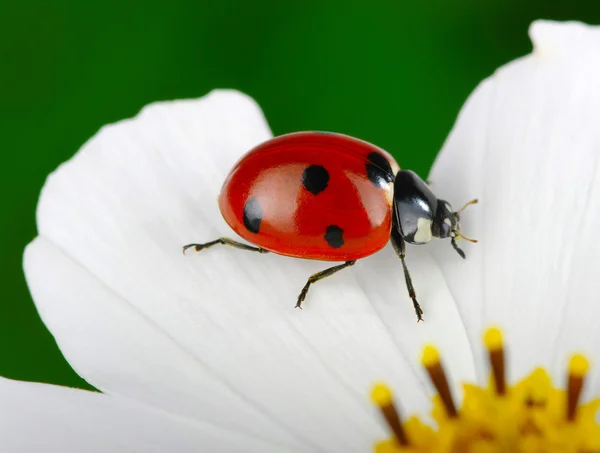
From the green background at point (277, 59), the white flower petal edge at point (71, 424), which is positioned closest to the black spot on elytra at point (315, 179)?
the white flower petal edge at point (71, 424)

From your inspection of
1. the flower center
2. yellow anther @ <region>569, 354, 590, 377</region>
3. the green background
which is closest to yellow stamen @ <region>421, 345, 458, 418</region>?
the flower center

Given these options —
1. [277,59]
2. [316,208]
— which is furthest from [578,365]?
[277,59]

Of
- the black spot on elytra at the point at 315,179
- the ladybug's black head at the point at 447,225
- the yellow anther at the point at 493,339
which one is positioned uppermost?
the black spot on elytra at the point at 315,179

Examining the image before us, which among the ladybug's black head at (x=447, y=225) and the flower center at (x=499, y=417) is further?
the ladybug's black head at (x=447, y=225)

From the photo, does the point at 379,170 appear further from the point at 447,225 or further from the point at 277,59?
the point at 277,59

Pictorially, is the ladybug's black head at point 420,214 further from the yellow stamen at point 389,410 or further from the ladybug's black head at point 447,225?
the yellow stamen at point 389,410

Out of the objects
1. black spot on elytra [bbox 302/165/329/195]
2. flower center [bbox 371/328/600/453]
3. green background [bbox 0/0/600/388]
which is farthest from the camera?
green background [bbox 0/0/600/388]

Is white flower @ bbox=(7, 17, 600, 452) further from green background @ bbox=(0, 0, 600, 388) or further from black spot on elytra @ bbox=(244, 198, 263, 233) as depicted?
green background @ bbox=(0, 0, 600, 388)
